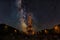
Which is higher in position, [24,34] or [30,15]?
[30,15]

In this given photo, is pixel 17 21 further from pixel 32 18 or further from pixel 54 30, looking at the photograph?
pixel 54 30

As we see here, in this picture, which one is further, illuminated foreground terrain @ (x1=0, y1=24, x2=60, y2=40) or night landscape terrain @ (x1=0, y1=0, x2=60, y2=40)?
illuminated foreground terrain @ (x1=0, y1=24, x2=60, y2=40)

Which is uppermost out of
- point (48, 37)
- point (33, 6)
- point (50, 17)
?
point (33, 6)

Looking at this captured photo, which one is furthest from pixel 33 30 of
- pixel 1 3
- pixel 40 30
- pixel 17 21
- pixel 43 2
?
pixel 1 3

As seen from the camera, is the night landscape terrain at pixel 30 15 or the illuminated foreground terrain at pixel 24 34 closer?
the night landscape terrain at pixel 30 15

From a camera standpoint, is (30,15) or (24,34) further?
(24,34)

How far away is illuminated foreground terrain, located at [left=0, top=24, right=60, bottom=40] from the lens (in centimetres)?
164

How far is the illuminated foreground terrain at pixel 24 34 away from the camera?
5.38 ft

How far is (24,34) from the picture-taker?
1640mm

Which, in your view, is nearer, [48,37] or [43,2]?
[43,2]

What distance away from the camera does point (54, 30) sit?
166 cm

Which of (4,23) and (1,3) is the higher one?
(1,3)

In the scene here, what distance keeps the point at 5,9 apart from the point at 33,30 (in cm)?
35

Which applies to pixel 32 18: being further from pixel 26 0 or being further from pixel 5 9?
pixel 5 9
